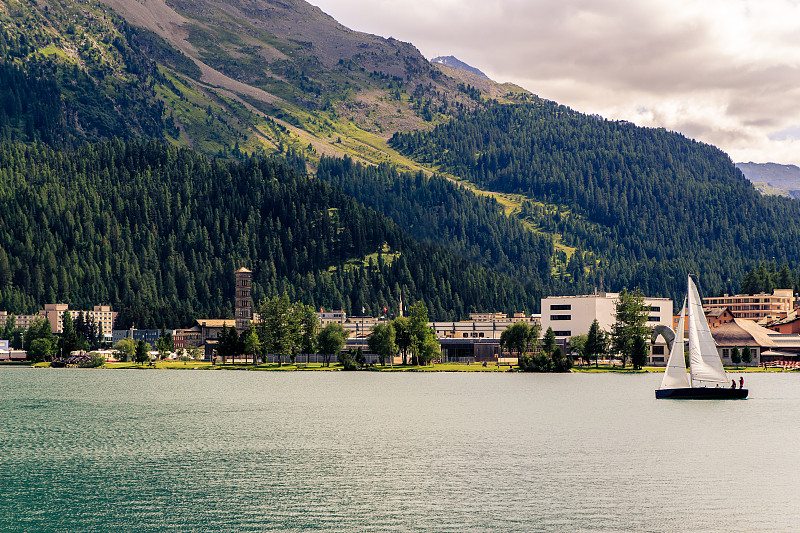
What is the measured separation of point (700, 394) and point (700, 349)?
25.4 ft

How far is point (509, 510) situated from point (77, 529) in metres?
27.3

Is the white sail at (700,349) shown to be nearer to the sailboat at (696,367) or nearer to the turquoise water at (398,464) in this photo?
the sailboat at (696,367)

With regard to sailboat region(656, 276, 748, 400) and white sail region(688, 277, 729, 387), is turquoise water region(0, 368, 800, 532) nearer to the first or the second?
sailboat region(656, 276, 748, 400)

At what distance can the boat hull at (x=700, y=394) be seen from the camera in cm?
14550

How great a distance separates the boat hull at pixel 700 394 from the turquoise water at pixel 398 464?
2.77 m

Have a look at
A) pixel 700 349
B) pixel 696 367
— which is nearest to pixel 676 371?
pixel 696 367

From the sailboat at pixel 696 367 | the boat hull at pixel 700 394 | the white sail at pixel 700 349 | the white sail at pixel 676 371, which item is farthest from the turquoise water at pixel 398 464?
the white sail at pixel 676 371

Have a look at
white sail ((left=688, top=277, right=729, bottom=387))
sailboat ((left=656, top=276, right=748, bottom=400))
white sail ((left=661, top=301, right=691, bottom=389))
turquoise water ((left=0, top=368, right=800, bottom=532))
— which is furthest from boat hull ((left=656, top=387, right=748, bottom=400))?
turquoise water ((left=0, top=368, right=800, bottom=532))

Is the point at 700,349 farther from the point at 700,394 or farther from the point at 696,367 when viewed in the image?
the point at 700,394

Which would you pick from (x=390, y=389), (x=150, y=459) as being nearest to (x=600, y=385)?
(x=390, y=389)

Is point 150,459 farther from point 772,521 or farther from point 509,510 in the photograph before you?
point 772,521

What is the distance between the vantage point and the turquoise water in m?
61.8

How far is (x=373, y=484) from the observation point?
238ft

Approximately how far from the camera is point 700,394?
148 m
